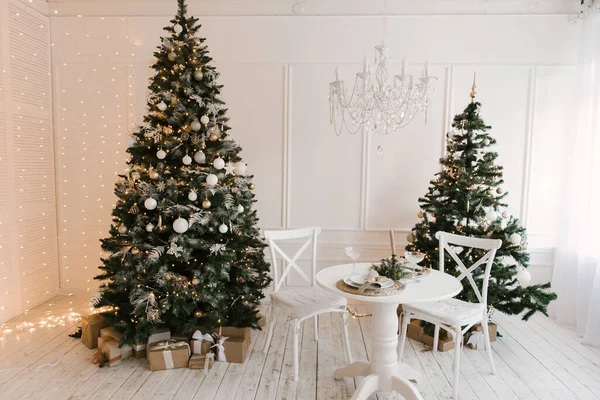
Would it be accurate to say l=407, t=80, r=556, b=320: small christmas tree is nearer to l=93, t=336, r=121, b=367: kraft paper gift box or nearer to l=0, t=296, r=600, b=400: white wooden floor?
l=0, t=296, r=600, b=400: white wooden floor

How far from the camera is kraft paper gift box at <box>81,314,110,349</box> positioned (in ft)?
10.6

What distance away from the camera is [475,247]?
3178 millimetres

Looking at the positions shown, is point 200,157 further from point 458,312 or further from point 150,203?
point 458,312

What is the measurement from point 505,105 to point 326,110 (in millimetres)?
1858

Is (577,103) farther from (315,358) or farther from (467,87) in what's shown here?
(315,358)

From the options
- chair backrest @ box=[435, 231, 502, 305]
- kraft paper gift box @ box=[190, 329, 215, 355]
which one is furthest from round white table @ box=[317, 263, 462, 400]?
kraft paper gift box @ box=[190, 329, 215, 355]

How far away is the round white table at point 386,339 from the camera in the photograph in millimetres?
2436

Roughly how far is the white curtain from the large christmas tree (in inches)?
116

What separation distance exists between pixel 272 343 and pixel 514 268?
6.96 ft

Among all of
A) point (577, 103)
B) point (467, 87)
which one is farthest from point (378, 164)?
point (577, 103)

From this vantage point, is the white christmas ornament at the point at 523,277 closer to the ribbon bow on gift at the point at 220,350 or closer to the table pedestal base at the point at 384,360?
the table pedestal base at the point at 384,360

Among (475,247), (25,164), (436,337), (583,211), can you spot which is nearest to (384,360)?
(436,337)

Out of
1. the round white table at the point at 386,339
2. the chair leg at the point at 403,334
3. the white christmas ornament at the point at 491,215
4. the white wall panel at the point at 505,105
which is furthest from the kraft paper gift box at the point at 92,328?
the white wall panel at the point at 505,105

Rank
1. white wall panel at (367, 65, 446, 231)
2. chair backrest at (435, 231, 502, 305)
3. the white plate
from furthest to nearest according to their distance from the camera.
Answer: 1. white wall panel at (367, 65, 446, 231)
2. chair backrest at (435, 231, 502, 305)
3. the white plate
